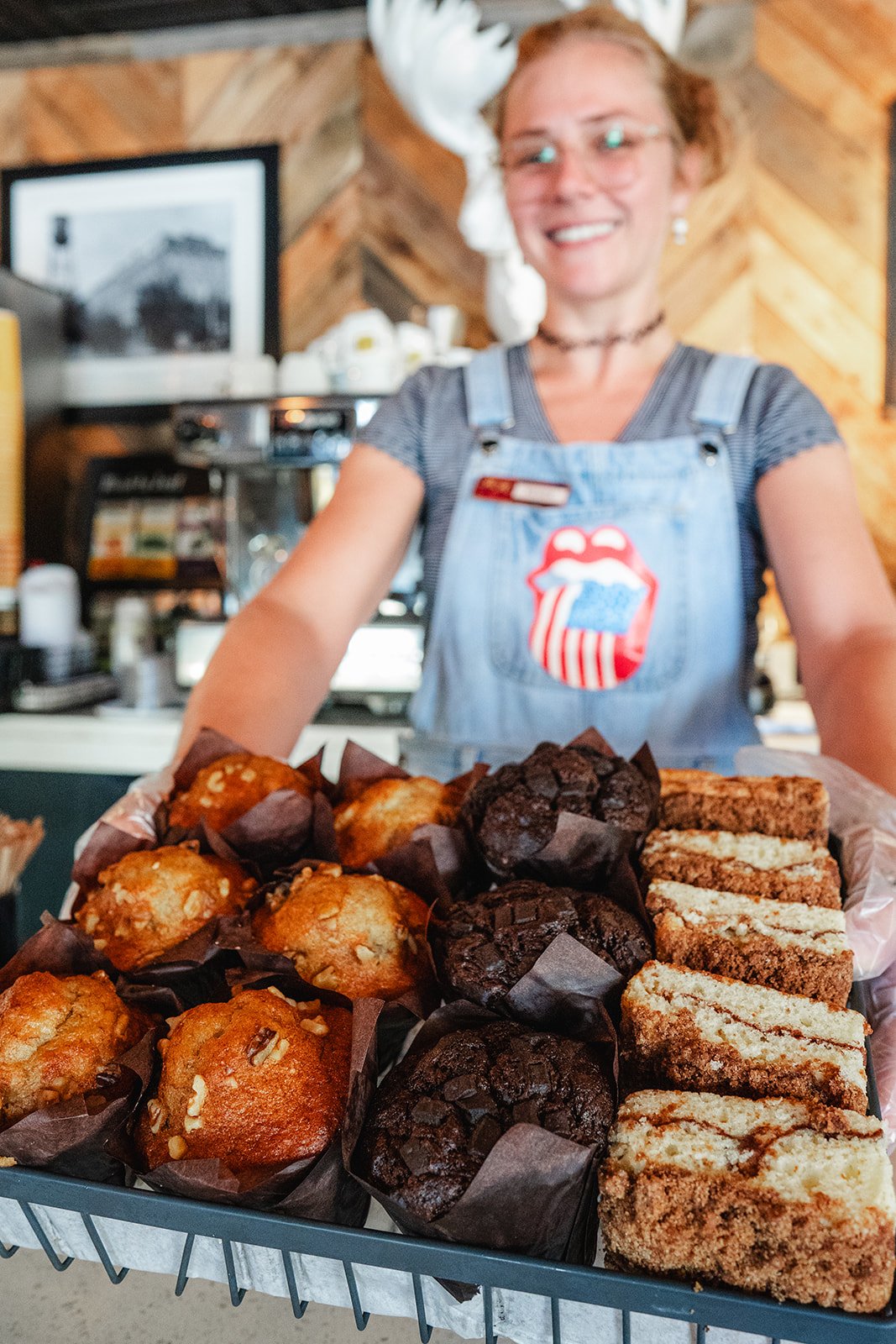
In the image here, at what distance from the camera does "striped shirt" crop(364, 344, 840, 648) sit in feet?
4.67

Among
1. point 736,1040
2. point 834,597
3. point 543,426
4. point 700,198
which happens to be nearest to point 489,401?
point 543,426

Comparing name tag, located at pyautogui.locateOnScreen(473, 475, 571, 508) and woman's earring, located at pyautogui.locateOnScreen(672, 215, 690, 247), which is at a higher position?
woman's earring, located at pyautogui.locateOnScreen(672, 215, 690, 247)

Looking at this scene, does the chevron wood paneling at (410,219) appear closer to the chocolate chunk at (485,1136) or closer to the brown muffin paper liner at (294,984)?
the brown muffin paper liner at (294,984)

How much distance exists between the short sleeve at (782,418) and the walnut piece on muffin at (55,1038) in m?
1.12

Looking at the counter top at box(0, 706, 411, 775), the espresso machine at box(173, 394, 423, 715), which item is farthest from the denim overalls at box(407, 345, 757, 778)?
the counter top at box(0, 706, 411, 775)

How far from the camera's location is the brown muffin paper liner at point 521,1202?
498 millimetres

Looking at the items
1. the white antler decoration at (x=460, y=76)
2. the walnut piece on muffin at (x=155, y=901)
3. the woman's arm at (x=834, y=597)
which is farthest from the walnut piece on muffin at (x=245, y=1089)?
the white antler decoration at (x=460, y=76)

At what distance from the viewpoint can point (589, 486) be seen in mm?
1506

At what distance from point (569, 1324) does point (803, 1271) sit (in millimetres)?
118

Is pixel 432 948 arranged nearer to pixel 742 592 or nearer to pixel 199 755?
pixel 199 755

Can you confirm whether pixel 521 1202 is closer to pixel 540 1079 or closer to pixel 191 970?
pixel 540 1079

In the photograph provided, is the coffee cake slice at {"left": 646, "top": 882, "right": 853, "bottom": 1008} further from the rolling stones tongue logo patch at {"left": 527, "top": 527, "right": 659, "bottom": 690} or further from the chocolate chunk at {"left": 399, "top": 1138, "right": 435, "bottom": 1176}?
the rolling stones tongue logo patch at {"left": 527, "top": 527, "right": 659, "bottom": 690}

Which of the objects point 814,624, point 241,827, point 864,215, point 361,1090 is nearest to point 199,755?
point 241,827

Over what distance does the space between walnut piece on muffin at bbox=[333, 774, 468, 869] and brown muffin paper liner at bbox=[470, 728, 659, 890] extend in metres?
0.07
